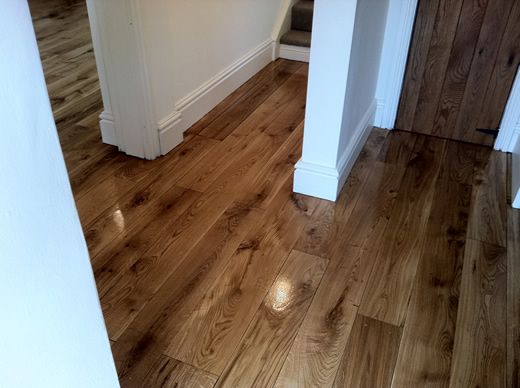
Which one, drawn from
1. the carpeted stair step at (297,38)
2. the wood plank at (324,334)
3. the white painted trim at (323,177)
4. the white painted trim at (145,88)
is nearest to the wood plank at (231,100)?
the carpeted stair step at (297,38)

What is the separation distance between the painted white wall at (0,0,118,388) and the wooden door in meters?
2.22

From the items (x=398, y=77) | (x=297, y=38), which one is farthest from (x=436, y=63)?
(x=297, y=38)

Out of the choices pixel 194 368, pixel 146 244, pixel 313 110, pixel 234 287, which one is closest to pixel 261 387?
pixel 194 368

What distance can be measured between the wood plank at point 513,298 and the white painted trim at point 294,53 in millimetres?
1999

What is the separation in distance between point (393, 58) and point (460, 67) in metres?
0.34

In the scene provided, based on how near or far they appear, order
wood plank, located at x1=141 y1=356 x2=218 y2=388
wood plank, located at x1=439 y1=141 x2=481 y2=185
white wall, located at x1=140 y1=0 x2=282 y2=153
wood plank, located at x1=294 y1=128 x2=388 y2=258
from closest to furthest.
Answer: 1. wood plank, located at x1=141 y1=356 x2=218 y2=388
2. wood plank, located at x1=294 y1=128 x2=388 y2=258
3. white wall, located at x1=140 y1=0 x2=282 y2=153
4. wood plank, located at x1=439 y1=141 x2=481 y2=185

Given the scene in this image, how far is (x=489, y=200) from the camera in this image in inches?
85.6

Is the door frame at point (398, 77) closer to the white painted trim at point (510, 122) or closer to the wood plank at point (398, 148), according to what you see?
the white painted trim at point (510, 122)

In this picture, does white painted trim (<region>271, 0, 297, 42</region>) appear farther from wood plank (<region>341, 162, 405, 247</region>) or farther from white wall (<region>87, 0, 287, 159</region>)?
wood plank (<region>341, 162, 405, 247</region>)

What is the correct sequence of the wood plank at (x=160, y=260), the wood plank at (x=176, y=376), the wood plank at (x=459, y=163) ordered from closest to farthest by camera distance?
the wood plank at (x=176, y=376), the wood plank at (x=160, y=260), the wood plank at (x=459, y=163)

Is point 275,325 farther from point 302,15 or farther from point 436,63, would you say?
point 302,15

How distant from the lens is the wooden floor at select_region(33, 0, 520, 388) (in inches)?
57.6

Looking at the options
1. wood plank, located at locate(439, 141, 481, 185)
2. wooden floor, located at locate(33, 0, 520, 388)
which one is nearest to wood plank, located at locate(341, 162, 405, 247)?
wooden floor, located at locate(33, 0, 520, 388)

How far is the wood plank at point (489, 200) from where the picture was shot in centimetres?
198
